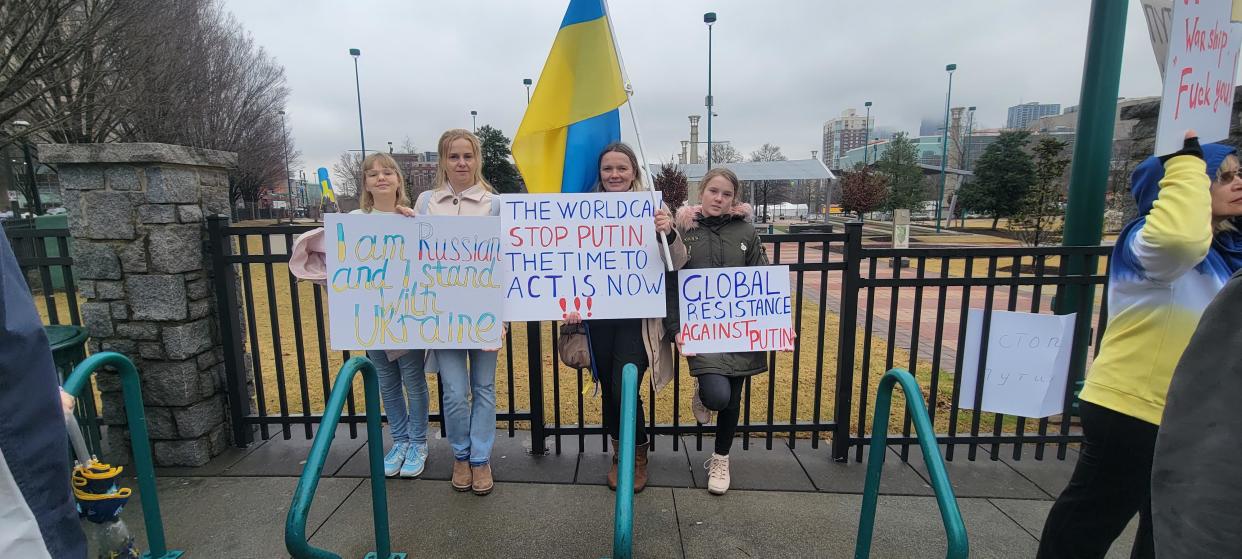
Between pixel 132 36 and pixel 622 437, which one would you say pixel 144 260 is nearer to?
pixel 622 437

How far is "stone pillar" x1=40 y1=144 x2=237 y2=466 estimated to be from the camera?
2959 millimetres

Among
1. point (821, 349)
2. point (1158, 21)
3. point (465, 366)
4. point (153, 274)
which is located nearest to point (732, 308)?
point (821, 349)

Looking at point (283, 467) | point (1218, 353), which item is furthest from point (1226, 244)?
point (283, 467)

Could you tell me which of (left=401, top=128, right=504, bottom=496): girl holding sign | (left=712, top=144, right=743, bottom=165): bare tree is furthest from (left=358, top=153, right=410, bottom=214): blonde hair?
(left=712, top=144, right=743, bottom=165): bare tree

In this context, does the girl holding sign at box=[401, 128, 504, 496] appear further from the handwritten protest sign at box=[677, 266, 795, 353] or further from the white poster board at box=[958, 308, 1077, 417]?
the white poster board at box=[958, 308, 1077, 417]

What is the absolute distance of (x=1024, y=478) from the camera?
3191 millimetres

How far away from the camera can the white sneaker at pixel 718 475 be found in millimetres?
2988

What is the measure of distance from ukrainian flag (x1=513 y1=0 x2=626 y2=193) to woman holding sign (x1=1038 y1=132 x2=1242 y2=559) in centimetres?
218

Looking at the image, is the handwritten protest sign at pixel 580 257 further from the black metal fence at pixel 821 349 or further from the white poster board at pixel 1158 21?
the white poster board at pixel 1158 21

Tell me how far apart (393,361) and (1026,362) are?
360cm

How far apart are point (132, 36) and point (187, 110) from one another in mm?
6634

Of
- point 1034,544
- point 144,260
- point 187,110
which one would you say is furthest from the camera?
point 187,110

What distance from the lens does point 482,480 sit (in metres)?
2.99

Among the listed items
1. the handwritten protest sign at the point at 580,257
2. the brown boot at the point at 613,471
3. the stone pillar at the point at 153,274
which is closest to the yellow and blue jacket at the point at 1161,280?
the handwritten protest sign at the point at 580,257
